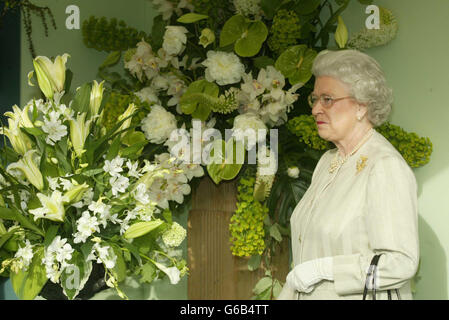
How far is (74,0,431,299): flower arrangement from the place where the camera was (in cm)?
185

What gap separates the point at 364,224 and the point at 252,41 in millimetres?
755

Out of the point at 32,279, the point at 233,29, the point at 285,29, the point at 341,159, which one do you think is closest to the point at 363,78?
the point at 341,159

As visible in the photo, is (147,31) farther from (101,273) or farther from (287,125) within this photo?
(101,273)

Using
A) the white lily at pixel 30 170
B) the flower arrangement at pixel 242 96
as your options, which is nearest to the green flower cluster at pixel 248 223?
the flower arrangement at pixel 242 96

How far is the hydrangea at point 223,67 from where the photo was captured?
1.86 m

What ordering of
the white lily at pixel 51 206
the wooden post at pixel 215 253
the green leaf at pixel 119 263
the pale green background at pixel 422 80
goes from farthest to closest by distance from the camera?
the wooden post at pixel 215 253
the pale green background at pixel 422 80
the green leaf at pixel 119 263
the white lily at pixel 51 206

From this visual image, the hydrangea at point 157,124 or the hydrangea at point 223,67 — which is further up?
the hydrangea at point 223,67

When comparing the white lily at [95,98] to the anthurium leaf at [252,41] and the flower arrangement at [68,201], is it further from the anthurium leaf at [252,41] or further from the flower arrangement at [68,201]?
the anthurium leaf at [252,41]

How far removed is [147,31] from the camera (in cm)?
200

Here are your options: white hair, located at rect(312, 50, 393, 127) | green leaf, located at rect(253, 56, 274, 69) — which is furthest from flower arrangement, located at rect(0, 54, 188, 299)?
green leaf, located at rect(253, 56, 274, 69)

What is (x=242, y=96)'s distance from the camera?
188cm

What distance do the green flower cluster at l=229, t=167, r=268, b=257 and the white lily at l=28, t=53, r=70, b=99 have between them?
0.72 meters

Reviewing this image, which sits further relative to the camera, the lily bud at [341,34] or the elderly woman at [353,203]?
the lily bud at [341,34]

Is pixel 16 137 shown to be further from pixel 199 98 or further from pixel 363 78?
pixel 363 78
